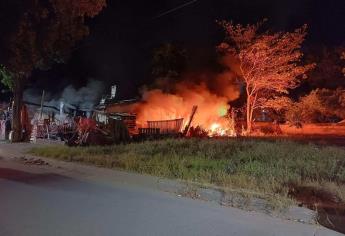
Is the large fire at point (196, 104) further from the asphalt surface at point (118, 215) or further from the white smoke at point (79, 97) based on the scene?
the asphalt surface at point (118, 215)

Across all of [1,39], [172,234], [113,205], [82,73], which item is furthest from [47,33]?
[82,73]

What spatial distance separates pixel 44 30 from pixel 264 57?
606 inches

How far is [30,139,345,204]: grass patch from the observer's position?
12.0 metres

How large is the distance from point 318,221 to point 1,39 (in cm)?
1291

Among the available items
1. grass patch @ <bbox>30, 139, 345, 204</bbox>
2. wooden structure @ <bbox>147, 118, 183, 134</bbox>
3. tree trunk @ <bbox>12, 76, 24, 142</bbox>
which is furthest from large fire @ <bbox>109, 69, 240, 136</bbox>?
grass patch @ <bbox>30, 139, 345, 204</bbox>

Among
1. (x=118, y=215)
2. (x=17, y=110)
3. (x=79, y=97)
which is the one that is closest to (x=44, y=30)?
(x=17, y=110)

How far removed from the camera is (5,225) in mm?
8156

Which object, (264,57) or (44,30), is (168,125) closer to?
(264,57)

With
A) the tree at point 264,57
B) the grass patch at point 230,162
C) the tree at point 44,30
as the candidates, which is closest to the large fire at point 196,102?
the tree at point 264,57

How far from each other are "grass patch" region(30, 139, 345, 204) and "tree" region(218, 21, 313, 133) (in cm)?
1288

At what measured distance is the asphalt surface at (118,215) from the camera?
799cm

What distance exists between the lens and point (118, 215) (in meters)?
8.99

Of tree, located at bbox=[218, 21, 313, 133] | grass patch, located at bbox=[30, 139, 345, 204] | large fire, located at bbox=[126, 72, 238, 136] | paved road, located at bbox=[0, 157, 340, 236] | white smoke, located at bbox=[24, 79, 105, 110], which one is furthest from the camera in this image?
white smoke, located at bbox=[24, 79, 105, 110]

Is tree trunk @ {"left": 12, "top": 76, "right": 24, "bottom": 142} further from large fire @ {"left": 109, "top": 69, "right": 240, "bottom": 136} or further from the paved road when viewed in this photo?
the paved road
